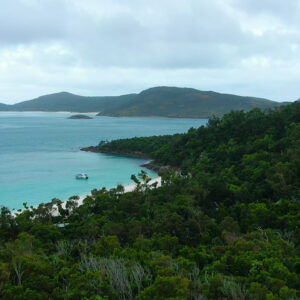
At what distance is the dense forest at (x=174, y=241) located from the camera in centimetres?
975

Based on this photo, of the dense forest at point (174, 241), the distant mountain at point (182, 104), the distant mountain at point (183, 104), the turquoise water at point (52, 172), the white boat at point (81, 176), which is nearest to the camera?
the dense forest at point (174, 241)

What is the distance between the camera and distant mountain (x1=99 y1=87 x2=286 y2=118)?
519ft

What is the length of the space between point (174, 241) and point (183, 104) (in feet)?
536

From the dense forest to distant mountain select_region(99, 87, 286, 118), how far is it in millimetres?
130969

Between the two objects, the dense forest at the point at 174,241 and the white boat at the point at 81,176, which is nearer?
the dense forest at the point at 174,241

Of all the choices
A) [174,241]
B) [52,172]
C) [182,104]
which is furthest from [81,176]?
[182,104]

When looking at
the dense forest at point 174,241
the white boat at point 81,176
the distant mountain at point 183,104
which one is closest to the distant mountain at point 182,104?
the distant mountain at point 183,104

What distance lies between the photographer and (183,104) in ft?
572

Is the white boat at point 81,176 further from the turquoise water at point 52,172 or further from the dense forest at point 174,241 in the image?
the dense forest at point 174,241

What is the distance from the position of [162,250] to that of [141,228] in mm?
2651

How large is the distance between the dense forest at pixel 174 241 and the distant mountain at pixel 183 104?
13097cm

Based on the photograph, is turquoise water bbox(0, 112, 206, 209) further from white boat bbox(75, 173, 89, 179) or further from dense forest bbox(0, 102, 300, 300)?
dense forest bbox(0, 102, 300, 300)

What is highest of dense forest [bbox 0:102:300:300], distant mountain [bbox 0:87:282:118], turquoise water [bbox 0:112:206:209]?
distant mountain [bbox 0:87:282:118]

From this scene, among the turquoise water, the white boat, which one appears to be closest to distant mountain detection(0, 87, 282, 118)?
the turquoise water
